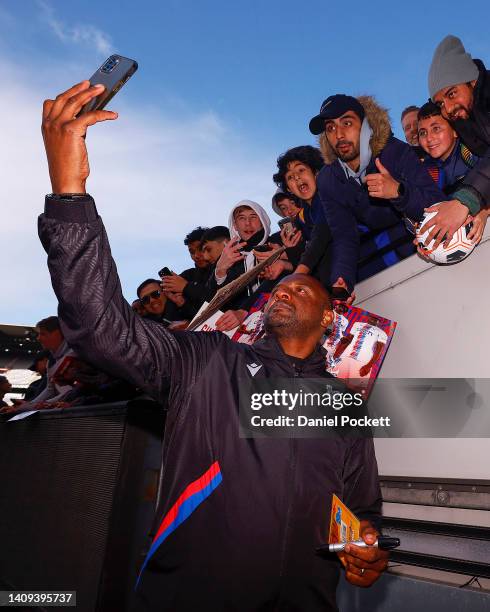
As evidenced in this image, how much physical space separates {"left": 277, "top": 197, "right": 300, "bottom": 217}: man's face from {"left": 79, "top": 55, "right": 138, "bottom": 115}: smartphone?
2936 millimetres

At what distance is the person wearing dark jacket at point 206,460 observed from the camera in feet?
4.55

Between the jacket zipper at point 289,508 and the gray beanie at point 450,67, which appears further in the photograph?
the gray beanie at point 450,67

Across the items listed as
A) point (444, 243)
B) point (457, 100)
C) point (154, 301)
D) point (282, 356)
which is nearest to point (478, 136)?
point (457, 100)

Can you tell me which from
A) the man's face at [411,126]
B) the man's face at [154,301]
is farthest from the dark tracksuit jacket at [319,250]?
the man's face at [154,301]

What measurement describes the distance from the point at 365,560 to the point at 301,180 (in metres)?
2.70

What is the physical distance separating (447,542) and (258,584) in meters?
0.64

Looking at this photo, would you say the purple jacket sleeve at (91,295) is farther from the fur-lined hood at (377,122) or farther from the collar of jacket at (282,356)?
the fur-lined hood at (377,122)

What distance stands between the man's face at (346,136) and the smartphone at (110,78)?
1906 mm

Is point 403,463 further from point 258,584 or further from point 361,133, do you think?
point 361,133

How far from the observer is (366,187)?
9.67 feet

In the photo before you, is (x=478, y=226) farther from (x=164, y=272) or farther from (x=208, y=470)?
(x=164, y=272)

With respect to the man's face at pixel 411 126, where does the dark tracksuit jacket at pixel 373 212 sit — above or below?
below

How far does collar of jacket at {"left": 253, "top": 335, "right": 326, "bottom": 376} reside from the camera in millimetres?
2025

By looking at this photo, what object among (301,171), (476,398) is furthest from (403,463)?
(301,171)
